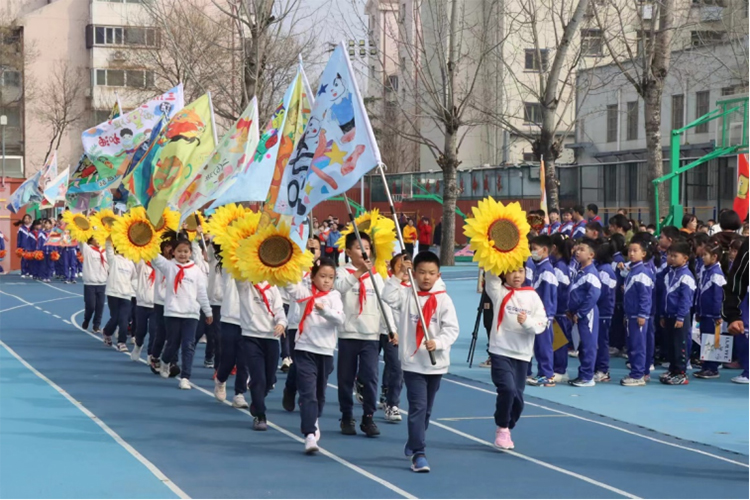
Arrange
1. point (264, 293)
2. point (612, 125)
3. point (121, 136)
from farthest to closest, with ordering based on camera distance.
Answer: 1. point (612, 125)
2. point (121, 136)
3. point (264, 293)

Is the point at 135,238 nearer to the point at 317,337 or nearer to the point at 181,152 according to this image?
the point at 181,152

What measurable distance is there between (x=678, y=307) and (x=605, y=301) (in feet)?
2.81

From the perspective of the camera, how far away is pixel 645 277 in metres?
12.9

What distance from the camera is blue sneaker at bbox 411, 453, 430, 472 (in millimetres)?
8445

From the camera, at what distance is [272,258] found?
991 centimetres

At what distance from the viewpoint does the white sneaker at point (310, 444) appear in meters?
9.15

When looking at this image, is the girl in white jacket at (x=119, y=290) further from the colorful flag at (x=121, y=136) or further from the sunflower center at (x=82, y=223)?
the colorful flag at (x=121, y=136)

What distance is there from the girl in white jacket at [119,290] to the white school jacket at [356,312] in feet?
23.5

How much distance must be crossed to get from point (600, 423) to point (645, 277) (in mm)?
2857

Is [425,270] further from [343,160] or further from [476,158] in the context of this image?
[476,158]

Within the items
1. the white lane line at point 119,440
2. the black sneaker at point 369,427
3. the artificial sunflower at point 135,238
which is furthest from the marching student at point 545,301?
the white lane line at point 119,440

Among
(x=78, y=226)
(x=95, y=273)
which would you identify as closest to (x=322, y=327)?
(x=95, y=273)

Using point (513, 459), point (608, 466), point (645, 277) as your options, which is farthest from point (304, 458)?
point (645, 277)

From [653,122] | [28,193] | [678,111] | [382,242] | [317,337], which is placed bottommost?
[317,337]
